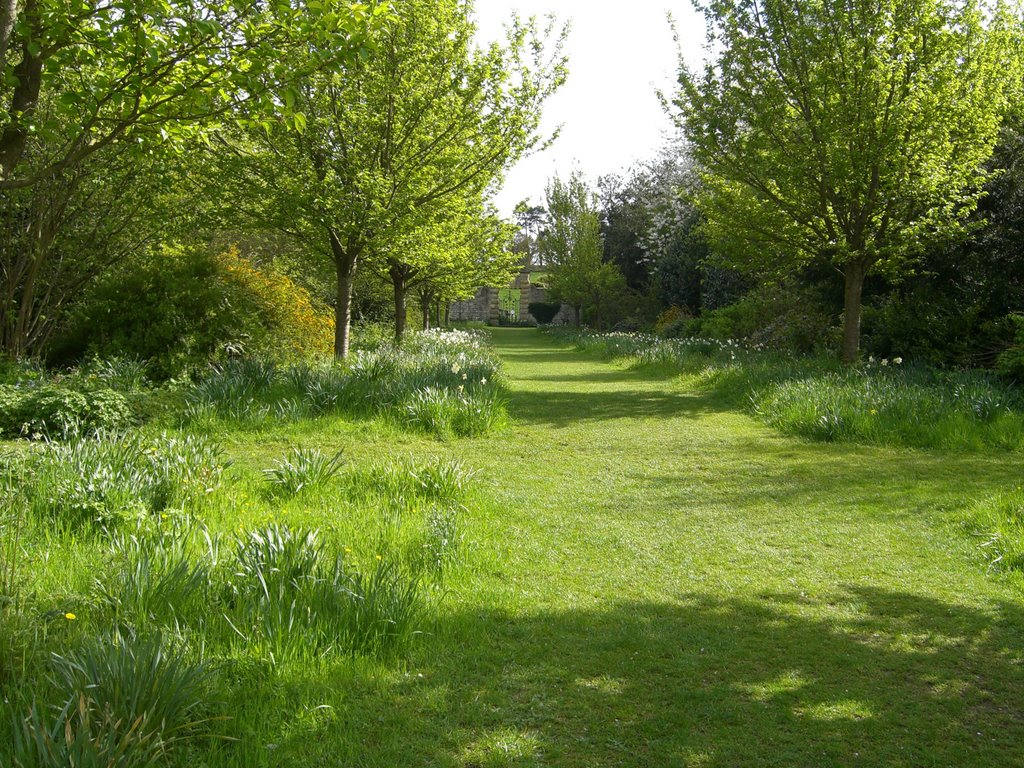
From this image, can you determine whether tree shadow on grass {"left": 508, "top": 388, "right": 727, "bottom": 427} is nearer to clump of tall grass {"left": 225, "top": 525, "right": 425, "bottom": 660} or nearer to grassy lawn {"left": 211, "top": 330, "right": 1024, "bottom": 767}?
grassy lawn {"left": 211, "top": 330, "right": 1024, "bottom": 767}

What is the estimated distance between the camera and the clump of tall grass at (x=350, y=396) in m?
9.23

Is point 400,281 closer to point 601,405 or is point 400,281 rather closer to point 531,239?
point 601,405

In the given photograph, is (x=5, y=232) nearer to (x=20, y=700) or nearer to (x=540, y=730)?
(x=20, y=700)

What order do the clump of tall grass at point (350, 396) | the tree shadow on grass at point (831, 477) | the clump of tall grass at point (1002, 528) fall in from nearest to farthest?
the clump of tall grass at point (1002, 528) → the tree shadow on grass at point (831, 477) → the clump of tall grass at point (350, 396)

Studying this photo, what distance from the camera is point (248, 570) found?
3844 millimetres

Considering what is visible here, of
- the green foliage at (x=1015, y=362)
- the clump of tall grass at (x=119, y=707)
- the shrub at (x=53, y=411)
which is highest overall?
the green foliage at (x=1015, y=362)

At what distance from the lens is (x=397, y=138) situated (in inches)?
485

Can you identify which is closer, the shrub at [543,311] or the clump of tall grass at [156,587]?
the clump of tall grass at [156,587]

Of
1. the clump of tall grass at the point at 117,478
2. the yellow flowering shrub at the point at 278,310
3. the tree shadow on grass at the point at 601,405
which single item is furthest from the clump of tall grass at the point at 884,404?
the yellow flowering shrub at the point at 278,310

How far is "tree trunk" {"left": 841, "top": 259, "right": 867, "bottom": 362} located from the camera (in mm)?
13555

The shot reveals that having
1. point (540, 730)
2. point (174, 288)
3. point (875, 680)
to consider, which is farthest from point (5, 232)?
point (875, 680)

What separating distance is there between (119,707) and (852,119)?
508 inches

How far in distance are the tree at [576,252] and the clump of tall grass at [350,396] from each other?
23.8 metres

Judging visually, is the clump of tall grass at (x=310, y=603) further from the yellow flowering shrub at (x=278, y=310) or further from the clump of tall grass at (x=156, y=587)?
the yellow flowering shrub at (x=278, y=310)
